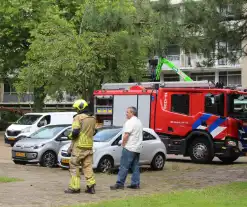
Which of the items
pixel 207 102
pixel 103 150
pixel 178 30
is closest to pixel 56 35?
pixel 207 102

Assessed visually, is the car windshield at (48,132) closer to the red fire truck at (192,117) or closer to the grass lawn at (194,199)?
the red fire truck at (192,117)

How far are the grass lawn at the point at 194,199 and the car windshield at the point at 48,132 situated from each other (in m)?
8.02

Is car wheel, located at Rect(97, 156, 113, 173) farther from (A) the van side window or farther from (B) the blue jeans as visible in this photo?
(A) the van side window

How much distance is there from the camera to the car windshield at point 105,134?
16.4m

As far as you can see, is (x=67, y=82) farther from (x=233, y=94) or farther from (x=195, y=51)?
(x=195, y=51)

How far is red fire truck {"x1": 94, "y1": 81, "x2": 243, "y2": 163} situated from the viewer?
19.3 meters

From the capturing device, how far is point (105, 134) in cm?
1666

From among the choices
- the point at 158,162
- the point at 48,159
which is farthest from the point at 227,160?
the point at 48,159

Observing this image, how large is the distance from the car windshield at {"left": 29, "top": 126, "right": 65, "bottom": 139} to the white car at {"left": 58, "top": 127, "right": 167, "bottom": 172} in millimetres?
2249

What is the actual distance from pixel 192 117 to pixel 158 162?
3180mm

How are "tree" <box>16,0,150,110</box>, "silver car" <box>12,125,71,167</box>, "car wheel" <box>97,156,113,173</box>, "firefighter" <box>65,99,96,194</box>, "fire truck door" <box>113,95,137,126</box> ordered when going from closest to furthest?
1. "firefighter" <box>65,99,96,194</box>
2. "car wheel" <box>97,156,113,173</box>
3. "silver car" <box>12,125,71,167</box>
4. "fire truck door" <box>113,95,137,126</box>
5. "tree" <box>16,0,150,110</box>

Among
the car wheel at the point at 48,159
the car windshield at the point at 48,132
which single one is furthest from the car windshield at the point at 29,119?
the car wheel at the point at 48,159

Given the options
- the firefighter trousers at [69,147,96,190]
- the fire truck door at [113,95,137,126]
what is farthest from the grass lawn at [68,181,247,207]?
the fire truck door at [113,95,137,126]

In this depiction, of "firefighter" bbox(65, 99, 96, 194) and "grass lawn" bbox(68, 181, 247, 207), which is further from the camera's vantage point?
Result: "firefighter" bbox(65, 99, 96, 194)
